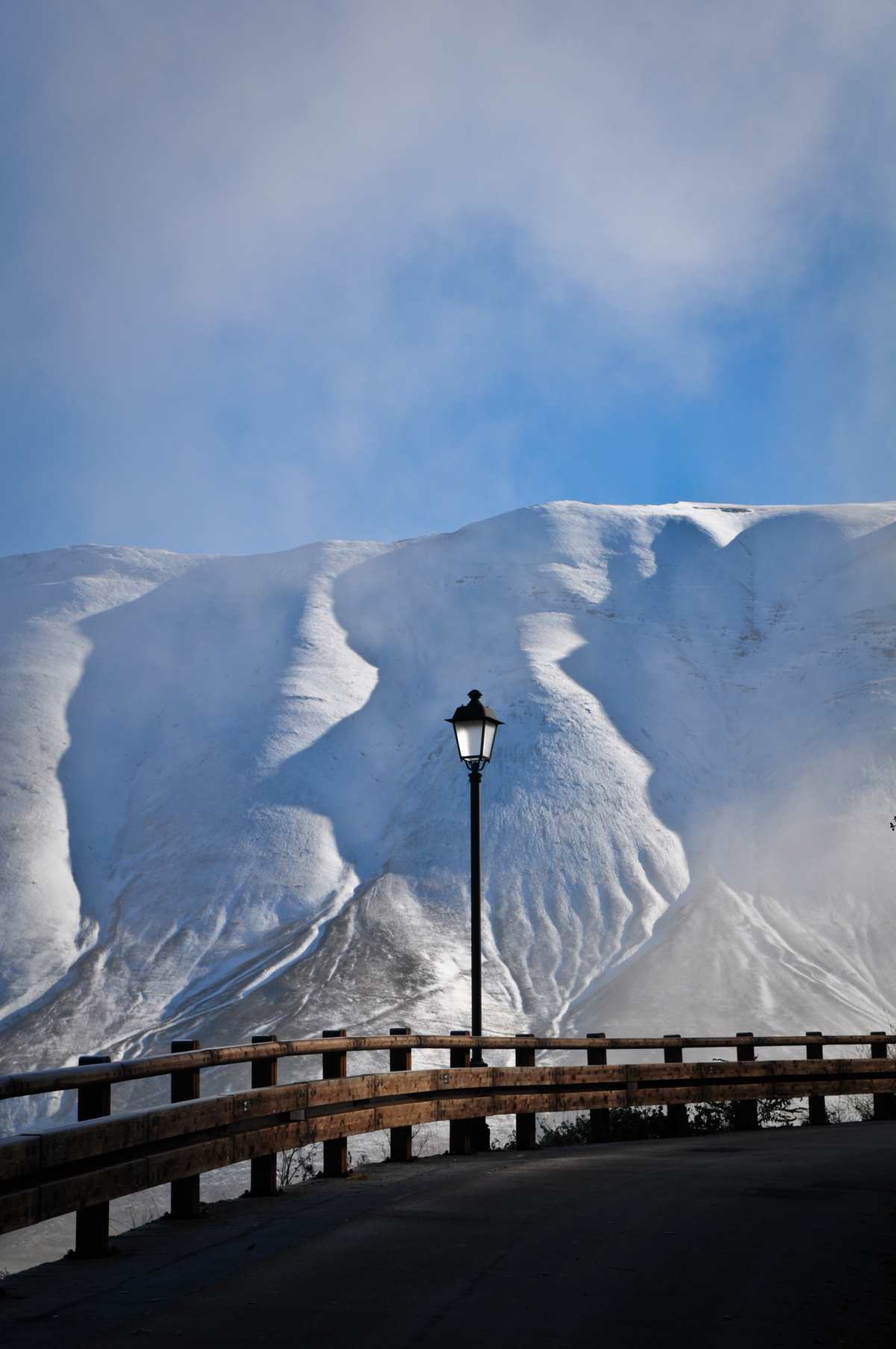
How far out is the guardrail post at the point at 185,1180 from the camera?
819 centimetres

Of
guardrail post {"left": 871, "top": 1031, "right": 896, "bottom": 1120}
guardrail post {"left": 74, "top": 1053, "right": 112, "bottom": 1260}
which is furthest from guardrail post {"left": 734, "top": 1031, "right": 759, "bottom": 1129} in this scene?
guardrail post {"left": 74, "top": 1053, "right": 112, "bottom": 1260}

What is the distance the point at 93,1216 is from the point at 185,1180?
55.1 inches

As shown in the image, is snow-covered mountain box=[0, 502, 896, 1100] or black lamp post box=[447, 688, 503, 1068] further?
snow-covered mountain box=[0, 502, 896, 1100]

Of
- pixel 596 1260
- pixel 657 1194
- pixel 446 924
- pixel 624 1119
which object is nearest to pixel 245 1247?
pixel 596 1260

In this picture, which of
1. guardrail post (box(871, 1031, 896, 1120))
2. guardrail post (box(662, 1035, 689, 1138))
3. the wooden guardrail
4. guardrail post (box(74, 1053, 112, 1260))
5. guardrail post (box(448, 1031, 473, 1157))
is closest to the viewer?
the wooden guardrail

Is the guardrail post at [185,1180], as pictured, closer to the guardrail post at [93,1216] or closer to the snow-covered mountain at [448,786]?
the guardrail post at [93,1216]

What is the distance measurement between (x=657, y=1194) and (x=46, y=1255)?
→ 23478 millimetres

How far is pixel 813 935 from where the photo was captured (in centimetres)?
5762

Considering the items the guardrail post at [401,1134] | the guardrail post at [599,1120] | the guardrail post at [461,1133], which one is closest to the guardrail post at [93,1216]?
the guardrail post at [401,1134]

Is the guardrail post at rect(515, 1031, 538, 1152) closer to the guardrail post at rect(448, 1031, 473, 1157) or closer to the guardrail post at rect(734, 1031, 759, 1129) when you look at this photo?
the guardrail post at rect(448, 1031, 473, 1157)

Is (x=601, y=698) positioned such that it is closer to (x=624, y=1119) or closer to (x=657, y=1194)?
(x=624, y=1119)

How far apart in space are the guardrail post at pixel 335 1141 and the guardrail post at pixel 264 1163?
30.5 inches

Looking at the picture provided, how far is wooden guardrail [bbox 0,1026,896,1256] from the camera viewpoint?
6172 mm

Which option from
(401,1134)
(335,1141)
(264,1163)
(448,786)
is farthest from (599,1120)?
(448,786)
